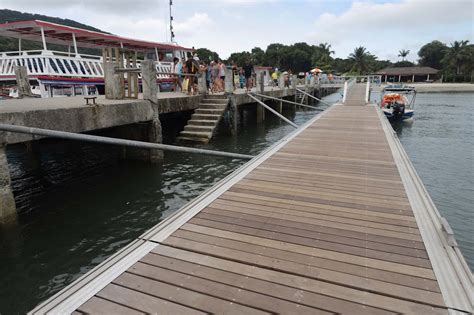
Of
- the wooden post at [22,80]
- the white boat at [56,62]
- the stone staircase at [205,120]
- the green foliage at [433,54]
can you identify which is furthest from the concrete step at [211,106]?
the green foliage at [433,54]

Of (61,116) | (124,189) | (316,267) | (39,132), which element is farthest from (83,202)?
(316,267)

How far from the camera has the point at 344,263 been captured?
9.57 ft

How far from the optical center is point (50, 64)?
13.8 m

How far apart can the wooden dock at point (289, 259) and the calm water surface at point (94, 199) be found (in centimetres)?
203

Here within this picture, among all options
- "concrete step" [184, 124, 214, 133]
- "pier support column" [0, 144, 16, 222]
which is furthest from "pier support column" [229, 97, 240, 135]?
"pier support column" [0, 144, 16, 222]

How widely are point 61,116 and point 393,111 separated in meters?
20.1

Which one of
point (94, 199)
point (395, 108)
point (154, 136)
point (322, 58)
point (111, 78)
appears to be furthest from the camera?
point (322, 58)

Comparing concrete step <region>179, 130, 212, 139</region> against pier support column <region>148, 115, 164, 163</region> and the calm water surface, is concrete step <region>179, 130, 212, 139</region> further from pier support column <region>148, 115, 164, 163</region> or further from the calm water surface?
pier support column <region>148, 115, 164, 163</region>

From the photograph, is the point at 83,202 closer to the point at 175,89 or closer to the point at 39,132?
the point at 39,132

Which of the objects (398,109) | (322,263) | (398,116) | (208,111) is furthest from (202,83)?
(398,116)

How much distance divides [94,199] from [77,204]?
385 mm

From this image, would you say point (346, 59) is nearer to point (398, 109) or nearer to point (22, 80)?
point (398, 109)

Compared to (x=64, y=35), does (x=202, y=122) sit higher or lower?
lower

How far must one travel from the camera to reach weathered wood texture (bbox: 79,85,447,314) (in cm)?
243
